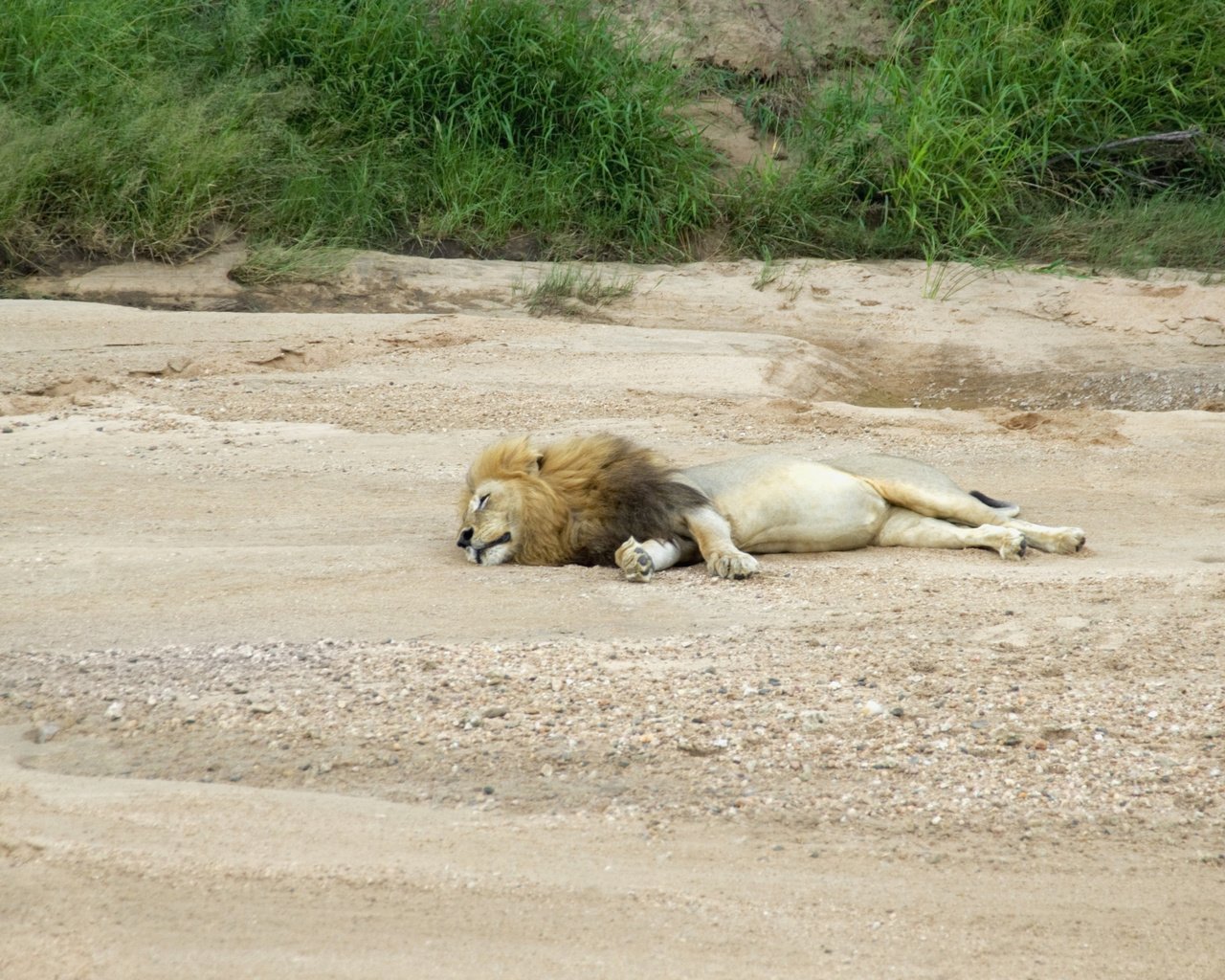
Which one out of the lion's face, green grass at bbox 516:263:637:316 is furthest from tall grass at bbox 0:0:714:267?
the lion's face

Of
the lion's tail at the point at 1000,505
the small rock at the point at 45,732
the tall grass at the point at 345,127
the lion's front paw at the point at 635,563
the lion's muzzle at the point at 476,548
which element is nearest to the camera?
the small rock at the point at 45,732

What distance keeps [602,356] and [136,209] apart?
3.13 meters

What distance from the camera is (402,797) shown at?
2.92m

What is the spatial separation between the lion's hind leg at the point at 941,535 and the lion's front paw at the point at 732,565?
77 centimetres

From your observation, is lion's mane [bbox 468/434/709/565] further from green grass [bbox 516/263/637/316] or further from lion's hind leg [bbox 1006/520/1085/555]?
green grass [bbox 516/263/637/316]

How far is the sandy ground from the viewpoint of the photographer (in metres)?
2.42

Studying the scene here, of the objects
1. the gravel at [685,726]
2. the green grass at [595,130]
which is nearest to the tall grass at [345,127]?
the green grass at [595,130]

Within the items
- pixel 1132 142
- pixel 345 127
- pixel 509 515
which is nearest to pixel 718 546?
pixel 509 515

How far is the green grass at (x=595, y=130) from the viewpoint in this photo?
30.3 ft

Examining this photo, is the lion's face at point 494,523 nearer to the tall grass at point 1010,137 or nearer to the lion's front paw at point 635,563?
the lion's front paw at point 635,563

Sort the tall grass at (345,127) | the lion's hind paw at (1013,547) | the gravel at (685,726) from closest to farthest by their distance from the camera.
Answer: the gravel at (685,726) < the lion's hind paw at (1013,547) < the tall grass at (345,127)

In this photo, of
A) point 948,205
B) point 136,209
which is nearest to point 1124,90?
point 948,205

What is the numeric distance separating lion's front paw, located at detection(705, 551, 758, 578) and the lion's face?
630 mm

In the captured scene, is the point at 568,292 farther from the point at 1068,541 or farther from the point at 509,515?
the point at 1068,541
